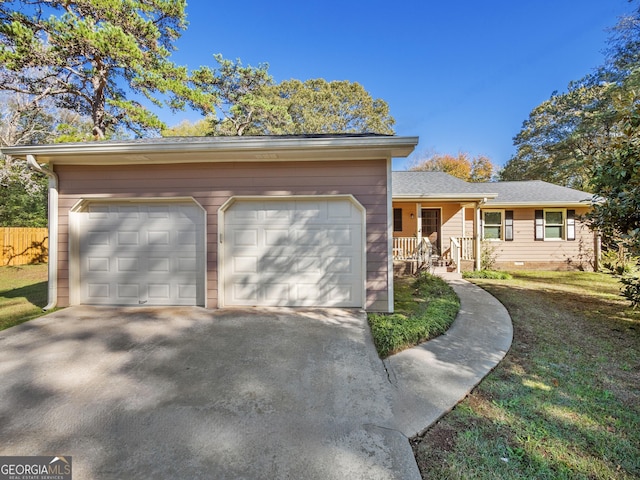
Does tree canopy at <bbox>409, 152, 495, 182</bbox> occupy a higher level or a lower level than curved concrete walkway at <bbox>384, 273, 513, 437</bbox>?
higher

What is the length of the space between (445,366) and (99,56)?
14.6 meters

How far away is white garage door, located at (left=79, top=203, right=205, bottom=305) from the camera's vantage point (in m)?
5.30

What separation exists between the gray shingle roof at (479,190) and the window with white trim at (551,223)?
54 centimetres

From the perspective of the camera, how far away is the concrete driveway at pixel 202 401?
1925 mm

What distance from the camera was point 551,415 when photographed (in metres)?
2.45

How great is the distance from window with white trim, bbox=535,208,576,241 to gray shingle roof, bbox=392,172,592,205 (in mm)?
542

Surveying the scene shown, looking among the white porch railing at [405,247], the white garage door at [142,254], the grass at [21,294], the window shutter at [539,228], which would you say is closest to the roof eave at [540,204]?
the window shutter at [539,228]

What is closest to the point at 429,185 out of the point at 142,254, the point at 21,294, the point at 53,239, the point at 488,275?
the point at 488,275

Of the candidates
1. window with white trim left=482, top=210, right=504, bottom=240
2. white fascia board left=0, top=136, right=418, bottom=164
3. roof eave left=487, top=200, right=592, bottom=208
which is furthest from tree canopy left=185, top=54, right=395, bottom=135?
roof eave left=487, top=200, right=592, bottom=208

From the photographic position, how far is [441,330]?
4.27 metres

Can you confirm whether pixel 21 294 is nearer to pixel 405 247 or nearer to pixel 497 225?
pixel 405 247

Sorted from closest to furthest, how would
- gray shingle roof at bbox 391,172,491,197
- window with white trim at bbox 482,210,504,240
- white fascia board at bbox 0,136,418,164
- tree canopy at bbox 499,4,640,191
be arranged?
1. white fascia board at bbox 0,136,418,164
2. gray shingle roof at bbox 391,172,491,197
3. window with white trim at bbox 482,210,504,240
4. tree canopy at bbox 499,4,640,191

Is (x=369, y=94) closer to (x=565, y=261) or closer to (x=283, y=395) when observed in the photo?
(x=565, y=261)

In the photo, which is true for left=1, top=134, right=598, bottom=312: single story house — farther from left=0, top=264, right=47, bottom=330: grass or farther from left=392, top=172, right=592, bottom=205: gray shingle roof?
left=392, top=172, right=592, bottom=205: gray shingle roof
